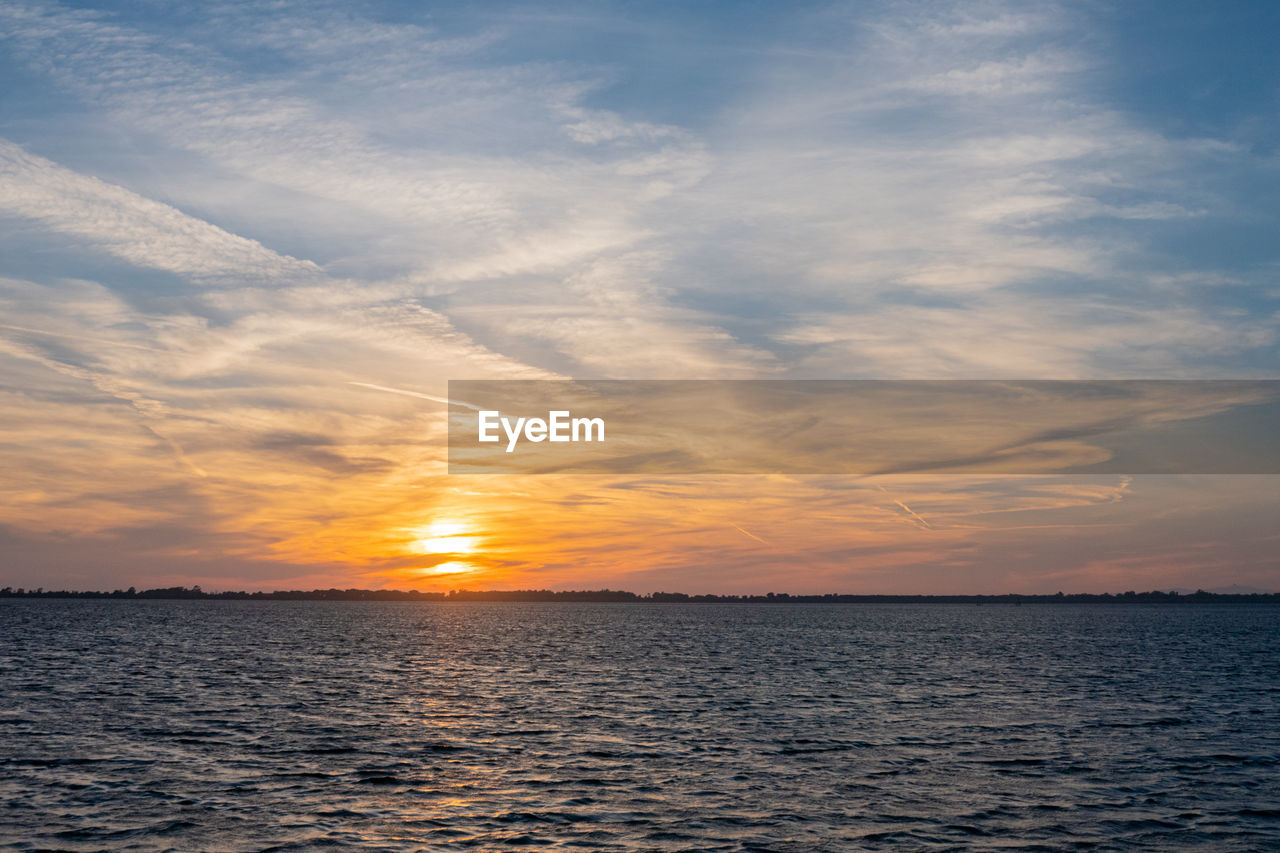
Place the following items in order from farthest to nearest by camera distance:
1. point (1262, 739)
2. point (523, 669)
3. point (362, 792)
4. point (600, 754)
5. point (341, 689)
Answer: point (523, 669)
point (341, 689)
point (1262, 739)
point (600, 754)
point (362, 792)

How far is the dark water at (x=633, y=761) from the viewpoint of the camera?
30703 millimetres

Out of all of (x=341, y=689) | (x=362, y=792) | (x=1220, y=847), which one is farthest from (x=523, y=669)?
(x=1220, y=847)

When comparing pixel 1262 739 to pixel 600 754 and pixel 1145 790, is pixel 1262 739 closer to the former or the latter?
pixel 1145 790

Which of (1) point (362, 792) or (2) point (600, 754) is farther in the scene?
(2) point (600, 754)

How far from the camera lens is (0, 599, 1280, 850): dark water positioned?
101 ft

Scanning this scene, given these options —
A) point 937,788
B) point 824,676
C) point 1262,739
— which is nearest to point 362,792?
point 937,788

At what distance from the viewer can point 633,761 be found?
1682 inches

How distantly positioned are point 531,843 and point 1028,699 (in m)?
50.3

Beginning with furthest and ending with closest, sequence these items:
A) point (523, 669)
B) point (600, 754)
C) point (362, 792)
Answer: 1. point (523, 669)
2. point (600, 754)
3. point (362, 792)

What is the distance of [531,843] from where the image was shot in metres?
29.2

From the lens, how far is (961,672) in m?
92.9

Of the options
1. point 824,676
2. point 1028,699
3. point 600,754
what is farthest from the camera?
point 824,676

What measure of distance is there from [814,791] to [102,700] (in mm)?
49673

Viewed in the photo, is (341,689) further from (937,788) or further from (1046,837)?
(1046,837)
